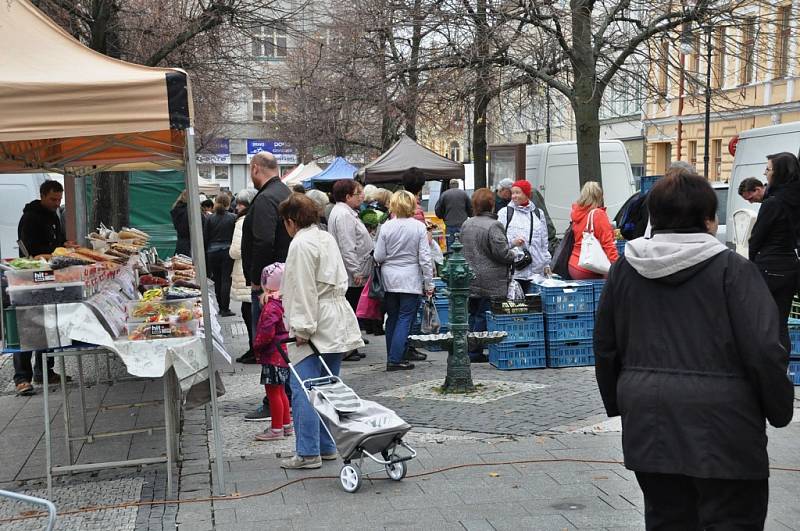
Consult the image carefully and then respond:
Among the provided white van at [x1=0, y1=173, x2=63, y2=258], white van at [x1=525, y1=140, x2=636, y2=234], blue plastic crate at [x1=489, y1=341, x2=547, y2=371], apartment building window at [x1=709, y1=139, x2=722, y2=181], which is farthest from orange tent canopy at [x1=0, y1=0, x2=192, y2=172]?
apartment building window at [x1=709, y1=139, x2=722, y2=181]

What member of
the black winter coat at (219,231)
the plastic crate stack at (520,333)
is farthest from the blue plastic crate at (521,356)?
the black winter coat at (219,231)

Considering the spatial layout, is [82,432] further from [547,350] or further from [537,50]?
[537,50]

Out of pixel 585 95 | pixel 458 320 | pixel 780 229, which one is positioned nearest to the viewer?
pixel 780 229

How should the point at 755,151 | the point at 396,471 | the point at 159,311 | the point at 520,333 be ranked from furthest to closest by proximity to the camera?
the point at 755,151 < the point at 520,333 < the point at 159,311 < the point at 396,471

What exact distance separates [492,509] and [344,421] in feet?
3.36

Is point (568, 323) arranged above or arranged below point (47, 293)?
below

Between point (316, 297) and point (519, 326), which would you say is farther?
point (519, 326)

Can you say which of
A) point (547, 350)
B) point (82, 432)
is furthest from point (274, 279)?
point (547, 350)

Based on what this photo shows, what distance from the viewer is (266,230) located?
7.53 m

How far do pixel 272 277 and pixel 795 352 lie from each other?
190 inches

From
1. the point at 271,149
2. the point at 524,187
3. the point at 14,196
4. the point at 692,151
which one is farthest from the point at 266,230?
the point at 271,149

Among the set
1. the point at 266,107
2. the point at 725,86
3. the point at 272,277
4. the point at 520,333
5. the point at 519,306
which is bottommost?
the point at 520,333

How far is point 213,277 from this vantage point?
1547 cm

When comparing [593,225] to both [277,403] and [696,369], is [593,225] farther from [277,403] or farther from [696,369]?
[696,369]
